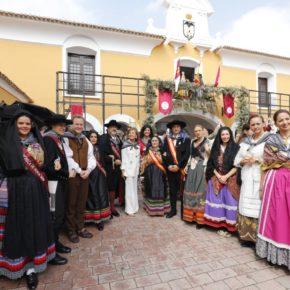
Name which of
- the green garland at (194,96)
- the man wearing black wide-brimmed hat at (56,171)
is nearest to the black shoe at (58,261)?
the man wearing black wide-brimmed hat at (56,171)

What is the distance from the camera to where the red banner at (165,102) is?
8.80 meters

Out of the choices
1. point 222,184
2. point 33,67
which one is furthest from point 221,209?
point 33,67

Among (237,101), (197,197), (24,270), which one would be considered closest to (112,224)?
(197,197)

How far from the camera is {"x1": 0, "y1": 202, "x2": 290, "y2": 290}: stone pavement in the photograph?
8.14 feet

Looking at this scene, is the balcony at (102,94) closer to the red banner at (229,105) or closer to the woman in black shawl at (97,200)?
the red banner at (229,105)

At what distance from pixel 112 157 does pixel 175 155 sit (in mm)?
1269

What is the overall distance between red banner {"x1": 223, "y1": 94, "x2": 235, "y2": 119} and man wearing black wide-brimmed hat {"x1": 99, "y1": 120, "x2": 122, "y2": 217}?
6254mm

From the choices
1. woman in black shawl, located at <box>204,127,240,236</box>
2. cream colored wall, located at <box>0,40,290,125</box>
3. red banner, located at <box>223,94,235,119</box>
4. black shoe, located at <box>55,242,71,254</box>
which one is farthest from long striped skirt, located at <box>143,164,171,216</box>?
red banner, located at <box>223,94,235,119</box>

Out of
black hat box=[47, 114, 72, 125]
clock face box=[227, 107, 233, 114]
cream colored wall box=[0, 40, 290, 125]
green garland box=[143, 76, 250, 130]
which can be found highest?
cream colored wall box=[0, 40, 290, 125]

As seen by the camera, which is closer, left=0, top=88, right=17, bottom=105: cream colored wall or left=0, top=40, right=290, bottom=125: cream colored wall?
left=0, top=88, right=17, bottom=105: cream colored wall

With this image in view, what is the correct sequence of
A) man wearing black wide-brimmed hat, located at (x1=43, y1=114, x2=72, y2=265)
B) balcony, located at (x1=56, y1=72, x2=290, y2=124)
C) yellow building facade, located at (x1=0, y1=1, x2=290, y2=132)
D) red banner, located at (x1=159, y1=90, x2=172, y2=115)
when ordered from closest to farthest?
man wearing black wide-brimmed hat, located at (x1=43, y1=114, x2=72, y2=265) → yellow building facade, located at (x1=0, y1=1, x2=290, y2=132) → balcony, located at (x1=56, y1=72, x2=290, y2=124) → red banner, located at (x1=159, y1=90, x2=172, y2=115)

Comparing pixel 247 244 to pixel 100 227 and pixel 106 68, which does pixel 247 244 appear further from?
pixel 106 68

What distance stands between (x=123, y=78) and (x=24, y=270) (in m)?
7.40

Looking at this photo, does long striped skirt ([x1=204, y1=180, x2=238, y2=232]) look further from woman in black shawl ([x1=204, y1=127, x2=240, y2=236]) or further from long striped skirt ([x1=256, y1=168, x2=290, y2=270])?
long striped skirt ([x1=256, y1=168, x2=290, y2=270])
